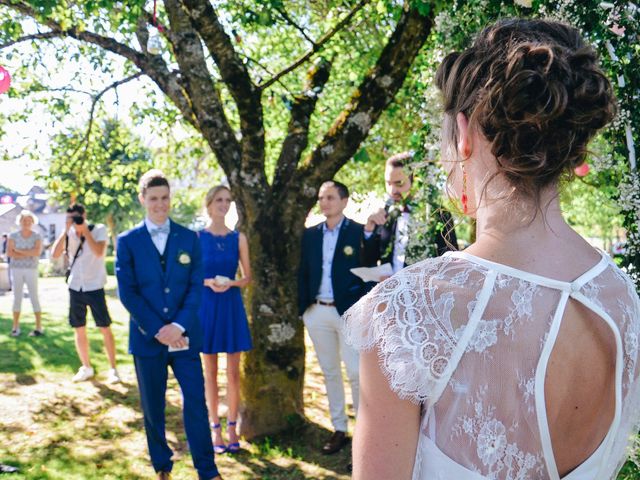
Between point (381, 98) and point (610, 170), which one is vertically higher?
point (381, 98)

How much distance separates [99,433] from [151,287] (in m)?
2.20

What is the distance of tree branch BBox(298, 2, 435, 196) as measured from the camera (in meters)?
5.13

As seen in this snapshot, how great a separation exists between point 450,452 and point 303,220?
4592 mm

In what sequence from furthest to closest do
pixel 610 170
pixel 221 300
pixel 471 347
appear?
pixel 221 300 → pixel 610 170 → pixel 471 347

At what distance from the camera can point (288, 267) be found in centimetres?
573

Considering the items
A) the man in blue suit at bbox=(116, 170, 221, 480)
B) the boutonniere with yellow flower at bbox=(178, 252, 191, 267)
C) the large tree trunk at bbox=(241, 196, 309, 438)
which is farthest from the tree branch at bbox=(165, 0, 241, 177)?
the boutonniere with yellow flower at bbox=(178, 252, 191, 267)

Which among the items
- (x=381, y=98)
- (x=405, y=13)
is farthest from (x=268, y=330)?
(x=405, y=13)

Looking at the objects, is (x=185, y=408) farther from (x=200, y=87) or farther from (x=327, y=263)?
(x=200, y=87)

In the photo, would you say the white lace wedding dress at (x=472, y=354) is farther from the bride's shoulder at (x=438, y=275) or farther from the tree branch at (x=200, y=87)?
Result: the tree branch at (x=200, y=87)

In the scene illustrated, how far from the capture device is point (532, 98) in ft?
3.74

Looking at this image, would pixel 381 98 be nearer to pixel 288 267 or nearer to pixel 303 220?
pixel 303 220

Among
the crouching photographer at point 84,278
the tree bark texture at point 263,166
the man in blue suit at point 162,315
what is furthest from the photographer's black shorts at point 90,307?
the man in blue suit at point 162,315

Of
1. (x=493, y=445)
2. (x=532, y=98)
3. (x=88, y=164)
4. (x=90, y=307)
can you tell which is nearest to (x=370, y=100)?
(x=88, y=164)

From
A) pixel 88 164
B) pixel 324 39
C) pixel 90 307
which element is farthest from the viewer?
pixel 88 164
